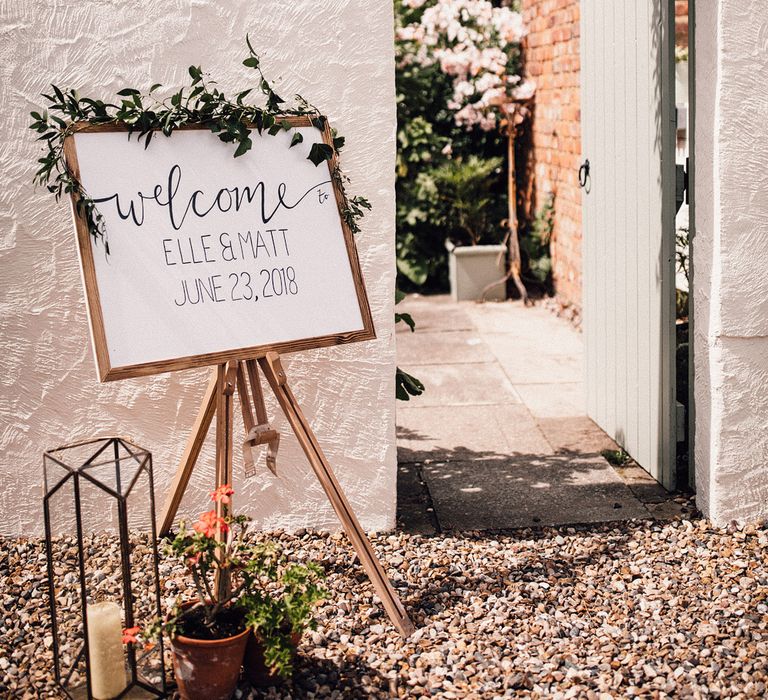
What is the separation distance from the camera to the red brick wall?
6.64 meters

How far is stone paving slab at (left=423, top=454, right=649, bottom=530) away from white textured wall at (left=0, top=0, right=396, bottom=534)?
39 centimetres

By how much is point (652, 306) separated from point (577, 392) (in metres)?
1.54

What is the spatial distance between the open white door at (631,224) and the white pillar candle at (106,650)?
7.24 ft

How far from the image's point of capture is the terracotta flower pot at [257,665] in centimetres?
249

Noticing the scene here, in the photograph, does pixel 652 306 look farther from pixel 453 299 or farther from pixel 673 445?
pixel 453 299

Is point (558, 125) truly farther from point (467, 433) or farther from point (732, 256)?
point (732, 256)

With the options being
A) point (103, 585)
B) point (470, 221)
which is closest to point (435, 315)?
point (470, 221)

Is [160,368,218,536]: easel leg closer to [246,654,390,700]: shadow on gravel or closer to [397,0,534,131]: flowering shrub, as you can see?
[246,654,390,700]: shadow on gravel

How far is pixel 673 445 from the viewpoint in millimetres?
3721

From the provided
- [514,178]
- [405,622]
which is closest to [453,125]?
[514,178]

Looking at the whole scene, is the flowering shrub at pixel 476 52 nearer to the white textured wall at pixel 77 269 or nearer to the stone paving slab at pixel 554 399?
the stone paving slab at pixel 554 399

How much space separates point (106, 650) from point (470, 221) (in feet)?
19.5

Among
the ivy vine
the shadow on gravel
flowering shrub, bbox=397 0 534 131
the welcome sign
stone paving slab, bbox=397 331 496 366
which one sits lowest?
the shadow on gravel

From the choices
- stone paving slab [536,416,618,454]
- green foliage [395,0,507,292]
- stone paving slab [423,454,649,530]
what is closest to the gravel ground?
stone paving slab [423,454,649,530]
